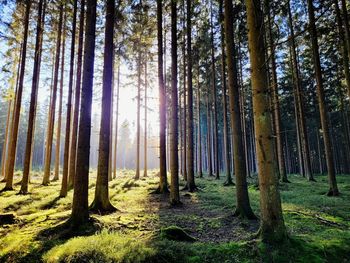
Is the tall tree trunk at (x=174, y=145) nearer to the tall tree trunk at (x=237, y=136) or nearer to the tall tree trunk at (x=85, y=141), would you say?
the tall tree trunk at (x=237, y=136)

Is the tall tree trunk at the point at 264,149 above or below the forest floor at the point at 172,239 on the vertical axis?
above

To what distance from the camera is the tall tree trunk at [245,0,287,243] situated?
4508 millimetres

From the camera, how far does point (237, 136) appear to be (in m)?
7.75

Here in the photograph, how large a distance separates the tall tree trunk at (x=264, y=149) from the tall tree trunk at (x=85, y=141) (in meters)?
4.36

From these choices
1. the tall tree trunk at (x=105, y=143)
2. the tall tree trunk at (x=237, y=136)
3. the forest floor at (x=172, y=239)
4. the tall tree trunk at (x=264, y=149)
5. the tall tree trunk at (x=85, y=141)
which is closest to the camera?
the forest floor at (x=172, y=239)

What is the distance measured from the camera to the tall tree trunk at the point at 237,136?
736cm

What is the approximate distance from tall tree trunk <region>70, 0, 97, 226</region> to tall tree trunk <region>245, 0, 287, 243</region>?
4.36 metres

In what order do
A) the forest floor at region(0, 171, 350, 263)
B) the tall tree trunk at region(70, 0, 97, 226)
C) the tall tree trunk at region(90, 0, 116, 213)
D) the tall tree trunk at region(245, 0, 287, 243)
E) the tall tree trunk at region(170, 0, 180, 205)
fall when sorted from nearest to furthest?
the forest floor at region(0, 171, 350, 263), the tall tree trunk at region(245, 0, 287, 243), the tall tree trunk at region(70, 0, 97, 226), the tall tree trunk at region(90, 0, 116, 213), the tall tree trunk at region(170, 0, 180, 205)

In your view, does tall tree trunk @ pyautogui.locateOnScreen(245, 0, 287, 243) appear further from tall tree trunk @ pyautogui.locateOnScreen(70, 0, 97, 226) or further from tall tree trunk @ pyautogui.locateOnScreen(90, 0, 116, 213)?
tall tree trunk @ pyautogui.locateOnScreen(90, 0, 116, 213)

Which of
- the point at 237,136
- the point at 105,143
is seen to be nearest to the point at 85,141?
the point at 105,143

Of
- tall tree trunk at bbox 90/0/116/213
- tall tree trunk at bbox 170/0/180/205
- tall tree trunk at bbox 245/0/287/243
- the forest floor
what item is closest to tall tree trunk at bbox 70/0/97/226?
the forest floor

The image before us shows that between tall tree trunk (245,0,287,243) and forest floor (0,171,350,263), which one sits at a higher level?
tall tree trunk (245,0,287,243)

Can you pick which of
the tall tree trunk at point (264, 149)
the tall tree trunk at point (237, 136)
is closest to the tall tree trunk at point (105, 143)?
the tall tree trunk at point (237, 136)

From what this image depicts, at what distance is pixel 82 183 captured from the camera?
629cm
